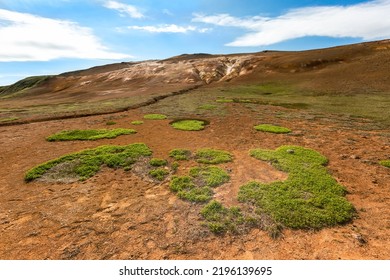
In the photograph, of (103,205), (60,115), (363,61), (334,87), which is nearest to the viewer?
(103,205)

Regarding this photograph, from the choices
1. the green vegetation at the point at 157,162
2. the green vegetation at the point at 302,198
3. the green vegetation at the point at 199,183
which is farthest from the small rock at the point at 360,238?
the green vegetation at the point at 157,162

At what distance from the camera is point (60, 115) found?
27.8 m

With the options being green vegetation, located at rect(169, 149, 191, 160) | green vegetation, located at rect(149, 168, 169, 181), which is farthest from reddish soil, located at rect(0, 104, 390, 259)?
green vegetation, located at rect(169, 149, 191, 160)

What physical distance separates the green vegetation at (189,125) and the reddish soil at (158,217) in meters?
3.95

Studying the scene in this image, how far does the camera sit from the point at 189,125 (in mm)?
19438

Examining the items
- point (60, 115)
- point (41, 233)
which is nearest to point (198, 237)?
point (41, 233)

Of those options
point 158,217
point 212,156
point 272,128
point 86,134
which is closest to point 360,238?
point 158,217

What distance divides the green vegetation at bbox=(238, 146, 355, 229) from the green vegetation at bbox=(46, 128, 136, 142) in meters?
11.0

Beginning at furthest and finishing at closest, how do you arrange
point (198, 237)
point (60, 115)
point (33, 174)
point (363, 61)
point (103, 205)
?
point (363, 61), point (60, 115), point (33, 174), point (103, 205), point (198, 237)

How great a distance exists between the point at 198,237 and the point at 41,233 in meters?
4.63

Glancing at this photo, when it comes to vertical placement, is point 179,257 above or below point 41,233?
below

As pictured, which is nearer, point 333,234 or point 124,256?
point 124,256

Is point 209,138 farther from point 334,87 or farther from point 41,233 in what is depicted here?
point 334,87

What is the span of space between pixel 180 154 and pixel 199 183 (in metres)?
3.38
